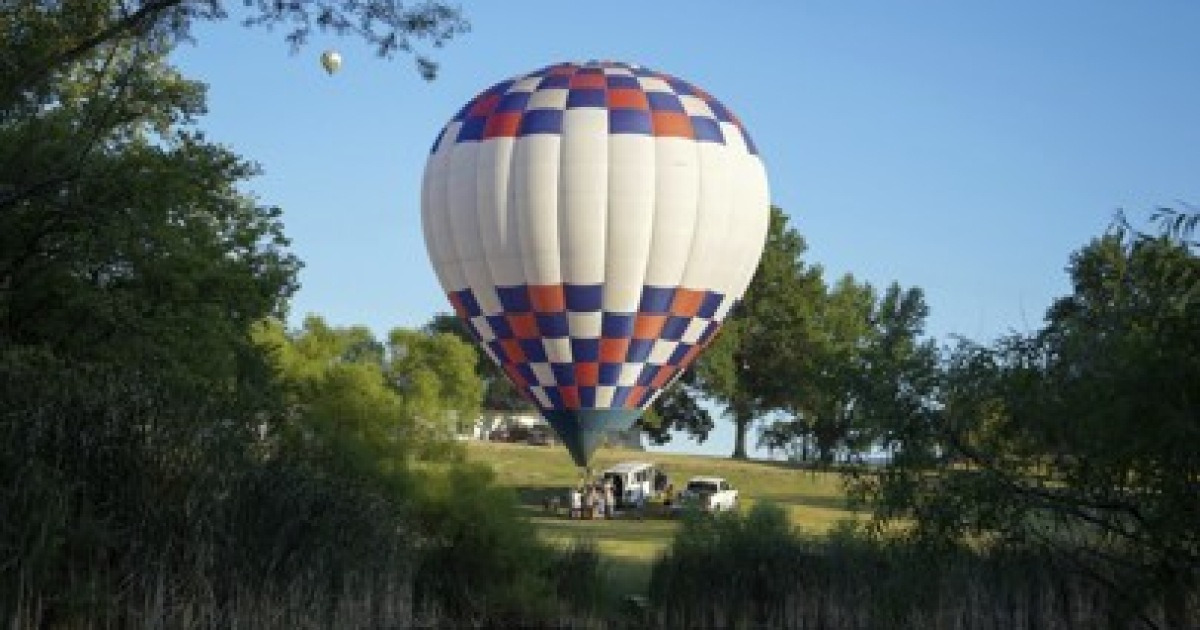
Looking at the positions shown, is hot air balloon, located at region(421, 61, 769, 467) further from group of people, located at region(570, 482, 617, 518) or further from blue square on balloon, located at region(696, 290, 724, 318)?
group of people, located at region(570, 482, 617, 518)

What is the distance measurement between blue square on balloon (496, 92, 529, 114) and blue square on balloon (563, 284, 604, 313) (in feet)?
16.4

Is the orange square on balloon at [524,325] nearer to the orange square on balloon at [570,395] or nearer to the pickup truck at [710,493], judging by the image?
the orange square on balloon at [570,395]

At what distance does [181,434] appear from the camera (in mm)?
17203

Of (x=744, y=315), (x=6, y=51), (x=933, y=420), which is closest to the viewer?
(x=933, y=420)

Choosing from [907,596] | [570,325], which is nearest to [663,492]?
[570,325]

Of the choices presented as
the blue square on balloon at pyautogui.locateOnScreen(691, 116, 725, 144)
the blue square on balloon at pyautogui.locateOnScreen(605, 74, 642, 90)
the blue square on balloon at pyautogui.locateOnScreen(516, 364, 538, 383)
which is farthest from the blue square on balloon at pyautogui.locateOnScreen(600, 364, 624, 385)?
the blue square on balloon at pyautogui.locateOnScreen(605, 74, 642, 90)

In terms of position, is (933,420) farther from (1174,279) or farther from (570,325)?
(570,325)

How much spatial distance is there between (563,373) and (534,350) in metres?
0.98

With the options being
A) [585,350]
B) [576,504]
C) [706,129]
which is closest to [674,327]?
[585,350]

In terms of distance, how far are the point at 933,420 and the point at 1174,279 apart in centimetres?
308

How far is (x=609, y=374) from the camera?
3791 cm

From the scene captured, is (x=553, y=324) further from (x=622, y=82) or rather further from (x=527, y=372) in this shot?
(x=622, y=82)

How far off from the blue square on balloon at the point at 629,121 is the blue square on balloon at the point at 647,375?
20.4 ft

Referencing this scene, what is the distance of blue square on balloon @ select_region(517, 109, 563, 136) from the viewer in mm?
36938
